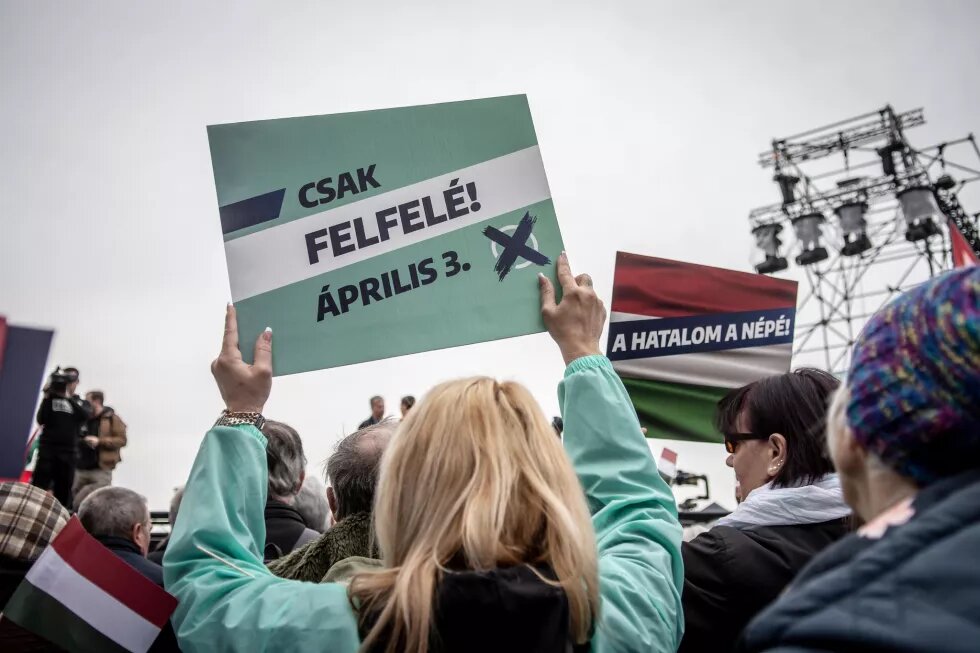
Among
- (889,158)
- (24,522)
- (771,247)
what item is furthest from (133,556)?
(771,247)

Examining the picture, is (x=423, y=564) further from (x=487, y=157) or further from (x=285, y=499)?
(x=285, y=499)

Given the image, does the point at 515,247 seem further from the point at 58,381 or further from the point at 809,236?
the point at 809,236

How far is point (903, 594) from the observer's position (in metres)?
0.83

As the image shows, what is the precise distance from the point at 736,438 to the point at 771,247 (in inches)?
681

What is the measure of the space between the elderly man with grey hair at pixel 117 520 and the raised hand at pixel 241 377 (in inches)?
51.3

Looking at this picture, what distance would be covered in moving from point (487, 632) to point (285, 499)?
6.85 feet

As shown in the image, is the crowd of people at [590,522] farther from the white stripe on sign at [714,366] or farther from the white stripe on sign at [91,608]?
the white stripe on sign at [714,366]

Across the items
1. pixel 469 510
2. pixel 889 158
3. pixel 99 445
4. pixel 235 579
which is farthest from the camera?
pixel 889 158

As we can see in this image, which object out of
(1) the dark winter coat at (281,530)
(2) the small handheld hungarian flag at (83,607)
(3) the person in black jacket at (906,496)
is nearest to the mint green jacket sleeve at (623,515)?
(3) the person in black jacket at (906,496)

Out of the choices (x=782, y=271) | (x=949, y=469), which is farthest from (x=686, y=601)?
(x=782, y=271)

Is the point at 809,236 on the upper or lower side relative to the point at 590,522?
upper

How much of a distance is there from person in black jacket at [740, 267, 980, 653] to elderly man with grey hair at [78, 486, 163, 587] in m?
2.74

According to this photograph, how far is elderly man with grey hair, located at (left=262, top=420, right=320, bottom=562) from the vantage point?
3.09 m

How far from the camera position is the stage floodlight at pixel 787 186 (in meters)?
18.3
